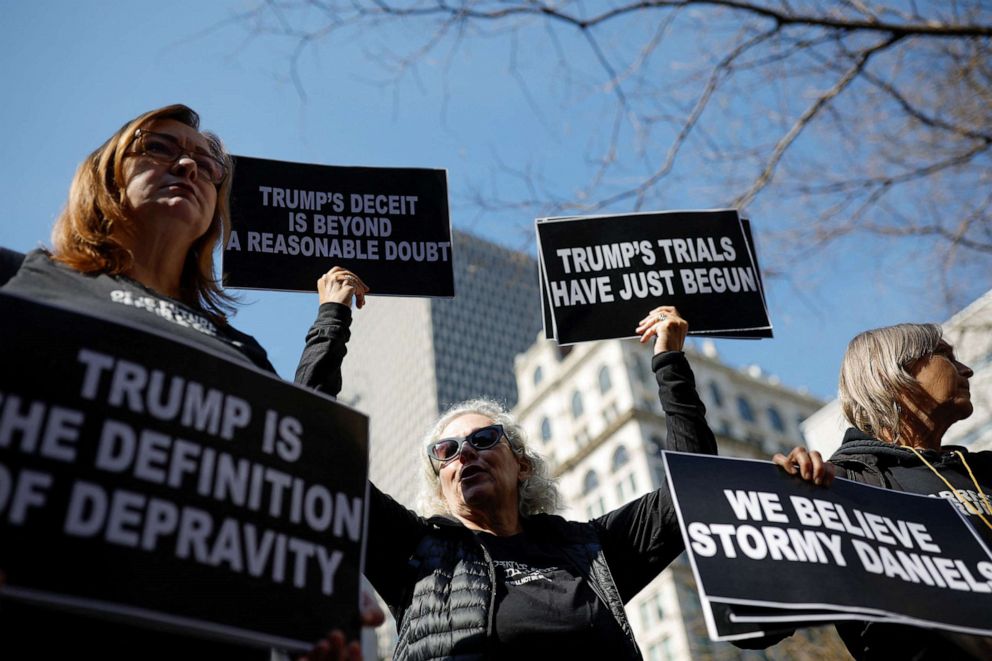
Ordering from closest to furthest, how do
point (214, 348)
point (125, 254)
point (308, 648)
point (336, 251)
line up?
point (308, 648)
point (214, 348)
point (125, 254)
point (336, 251)

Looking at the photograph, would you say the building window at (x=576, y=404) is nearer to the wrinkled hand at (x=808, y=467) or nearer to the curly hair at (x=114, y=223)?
the wrinkled hand at (x=808, y=467)

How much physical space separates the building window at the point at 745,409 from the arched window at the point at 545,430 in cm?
1030

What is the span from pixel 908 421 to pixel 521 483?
146cm

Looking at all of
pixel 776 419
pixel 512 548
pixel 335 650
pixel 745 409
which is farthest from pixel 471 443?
pixel 776 419

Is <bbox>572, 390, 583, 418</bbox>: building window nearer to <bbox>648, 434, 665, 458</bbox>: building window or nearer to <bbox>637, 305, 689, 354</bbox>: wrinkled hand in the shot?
<bbox>648, 434, 665, 458</bbox>: building window

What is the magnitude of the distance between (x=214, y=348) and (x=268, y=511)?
48 cm

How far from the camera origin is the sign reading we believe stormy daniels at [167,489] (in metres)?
1.50

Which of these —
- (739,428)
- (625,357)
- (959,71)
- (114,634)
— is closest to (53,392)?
(114,634)

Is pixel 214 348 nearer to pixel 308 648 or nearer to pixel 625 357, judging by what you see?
pixel 308 648

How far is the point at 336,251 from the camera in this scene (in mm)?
3625

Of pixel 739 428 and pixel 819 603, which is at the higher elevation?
→ pixel 739 428

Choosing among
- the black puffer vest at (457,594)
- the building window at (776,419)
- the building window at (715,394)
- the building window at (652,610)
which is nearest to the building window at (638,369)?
the building window at (715,394)

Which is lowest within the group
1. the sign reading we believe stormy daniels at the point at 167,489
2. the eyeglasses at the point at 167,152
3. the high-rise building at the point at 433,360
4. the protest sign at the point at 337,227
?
the sign reading we believe stormy daniels at the point at 167,489

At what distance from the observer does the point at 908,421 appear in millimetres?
3348
